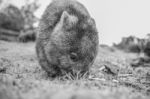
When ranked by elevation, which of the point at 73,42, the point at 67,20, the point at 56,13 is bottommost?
the point at 73,42

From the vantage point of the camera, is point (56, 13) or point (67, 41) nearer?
point (67, 41)

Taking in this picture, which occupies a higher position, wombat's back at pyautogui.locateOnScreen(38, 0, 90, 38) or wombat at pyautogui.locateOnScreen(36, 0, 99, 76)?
wombat's back at pyautogui.locateOnScreen(38, 0, 90, 38)

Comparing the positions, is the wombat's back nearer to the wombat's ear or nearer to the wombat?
the wombat

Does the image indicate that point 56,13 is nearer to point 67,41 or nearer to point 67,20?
point 67,20

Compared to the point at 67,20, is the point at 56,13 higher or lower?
higher

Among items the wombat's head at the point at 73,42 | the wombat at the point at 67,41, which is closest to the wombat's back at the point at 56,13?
the wombat at the point at 67,41

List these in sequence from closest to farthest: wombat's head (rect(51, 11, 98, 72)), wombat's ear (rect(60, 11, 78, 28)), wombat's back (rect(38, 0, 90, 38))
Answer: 1. wombat's head (rect(51, 11, 98, 72))
2. wombat's ear (rect(60, 11, 78, 28))
3. wombat's back (rect(38, 0, 90, 38))

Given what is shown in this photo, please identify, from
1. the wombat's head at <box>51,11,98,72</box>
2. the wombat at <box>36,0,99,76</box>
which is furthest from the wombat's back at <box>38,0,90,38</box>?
the wombat's head at <box>51,11,98,72</box>

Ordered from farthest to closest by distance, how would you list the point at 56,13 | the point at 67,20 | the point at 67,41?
1. the point at 56,13
2. the point at 67,20
3. the point at 67,41

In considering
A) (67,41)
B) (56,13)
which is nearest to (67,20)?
(67,41)

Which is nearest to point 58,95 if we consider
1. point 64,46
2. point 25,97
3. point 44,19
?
point 25,97
